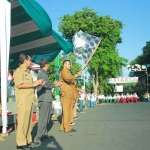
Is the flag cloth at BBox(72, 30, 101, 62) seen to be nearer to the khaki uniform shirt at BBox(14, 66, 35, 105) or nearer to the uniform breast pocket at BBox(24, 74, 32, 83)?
the uniform breast pocket at BBox(24, 74, 32, 83)

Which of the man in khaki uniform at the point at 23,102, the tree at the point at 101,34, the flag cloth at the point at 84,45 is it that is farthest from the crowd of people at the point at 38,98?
the tree at the point at 101,34

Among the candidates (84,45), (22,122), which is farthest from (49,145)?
(84,45)

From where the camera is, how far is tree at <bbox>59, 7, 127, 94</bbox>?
4728cm

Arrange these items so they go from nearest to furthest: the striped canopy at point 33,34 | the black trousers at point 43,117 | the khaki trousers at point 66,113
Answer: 1. the black trousers at point 43,117
2. the striped canopy at point 33,34
3. the khaki trousers at point 66,113

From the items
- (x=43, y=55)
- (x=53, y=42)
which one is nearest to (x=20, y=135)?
(x=53, y=42)

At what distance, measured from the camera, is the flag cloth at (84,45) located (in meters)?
13.0

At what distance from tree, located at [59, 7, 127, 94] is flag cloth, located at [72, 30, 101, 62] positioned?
105 feet

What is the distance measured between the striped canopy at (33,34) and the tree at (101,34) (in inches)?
1413

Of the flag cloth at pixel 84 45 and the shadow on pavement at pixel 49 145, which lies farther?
the flag cloth at pixel 84 45

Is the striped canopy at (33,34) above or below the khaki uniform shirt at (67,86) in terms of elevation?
Answer: above

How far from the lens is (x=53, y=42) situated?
10.1 meters

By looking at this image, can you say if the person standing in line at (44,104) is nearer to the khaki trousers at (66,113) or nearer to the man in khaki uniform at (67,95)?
the man in khaki uniform at (67,95)

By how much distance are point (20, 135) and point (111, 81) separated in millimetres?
50604

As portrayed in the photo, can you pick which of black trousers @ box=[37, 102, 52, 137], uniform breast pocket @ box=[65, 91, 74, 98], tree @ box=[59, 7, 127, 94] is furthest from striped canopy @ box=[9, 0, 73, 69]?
tree @ box=[59, 7, 127, 94]
